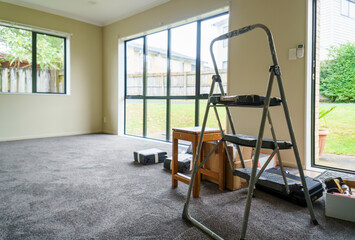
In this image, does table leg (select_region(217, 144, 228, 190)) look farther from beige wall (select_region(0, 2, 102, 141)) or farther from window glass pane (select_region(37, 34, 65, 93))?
window glass pane (select_region(37, 34, 65, 93))

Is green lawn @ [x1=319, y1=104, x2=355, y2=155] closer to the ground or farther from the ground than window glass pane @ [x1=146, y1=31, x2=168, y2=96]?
closer to the ground

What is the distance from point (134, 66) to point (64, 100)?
5.82 ft

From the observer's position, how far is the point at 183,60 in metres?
4.21

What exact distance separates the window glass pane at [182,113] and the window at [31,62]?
2741mm

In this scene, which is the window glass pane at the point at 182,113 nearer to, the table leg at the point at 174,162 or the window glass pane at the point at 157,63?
the window glass pane at the point at 157,63

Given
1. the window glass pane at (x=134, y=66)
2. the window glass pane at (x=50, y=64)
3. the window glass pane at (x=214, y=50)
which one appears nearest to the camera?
the window glass pane at (x=214, y=50)

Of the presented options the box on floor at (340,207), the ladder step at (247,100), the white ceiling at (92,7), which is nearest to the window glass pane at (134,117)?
the white ceiling at (92,7)

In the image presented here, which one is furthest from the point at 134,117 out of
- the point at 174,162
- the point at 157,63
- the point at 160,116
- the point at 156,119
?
the point at 174,162

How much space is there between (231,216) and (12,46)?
517 cm

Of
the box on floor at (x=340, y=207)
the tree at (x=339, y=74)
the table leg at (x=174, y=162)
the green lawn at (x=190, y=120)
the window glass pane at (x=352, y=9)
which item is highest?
the window glass pane at (x=352, y=9)

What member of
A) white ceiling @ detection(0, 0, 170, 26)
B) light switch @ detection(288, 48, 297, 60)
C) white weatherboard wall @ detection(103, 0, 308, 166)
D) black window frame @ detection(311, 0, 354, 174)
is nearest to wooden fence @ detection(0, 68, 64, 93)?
white ceiling @ detection(0, 0, 170, 26)

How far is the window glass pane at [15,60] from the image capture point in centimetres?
440

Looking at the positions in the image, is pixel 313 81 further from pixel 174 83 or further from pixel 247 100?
pixel 174 83

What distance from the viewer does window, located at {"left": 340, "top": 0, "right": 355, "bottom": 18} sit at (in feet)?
8.48
